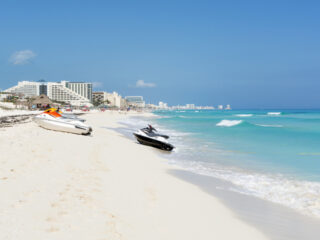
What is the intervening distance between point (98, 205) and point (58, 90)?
15070 centimetres

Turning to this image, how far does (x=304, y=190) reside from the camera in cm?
693

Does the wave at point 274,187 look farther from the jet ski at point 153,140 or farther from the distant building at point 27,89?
the distant building at point 27,89

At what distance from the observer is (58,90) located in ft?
469

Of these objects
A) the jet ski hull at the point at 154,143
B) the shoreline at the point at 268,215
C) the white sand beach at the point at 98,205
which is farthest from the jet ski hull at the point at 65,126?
the shoreline at the point at 268,215

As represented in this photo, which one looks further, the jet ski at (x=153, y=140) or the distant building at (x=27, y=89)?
the distant building at (x=27, y=89)

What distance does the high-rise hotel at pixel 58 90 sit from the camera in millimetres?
136975

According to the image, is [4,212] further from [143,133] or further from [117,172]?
[143,133]

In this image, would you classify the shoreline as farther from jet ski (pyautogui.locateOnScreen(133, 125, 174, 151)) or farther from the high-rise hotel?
the high-rise hotel

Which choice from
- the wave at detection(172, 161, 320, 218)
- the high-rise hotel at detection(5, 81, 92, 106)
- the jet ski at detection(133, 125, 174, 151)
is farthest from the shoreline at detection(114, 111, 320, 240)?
the high-rise hotel at detection(5, 81, 92, 106)

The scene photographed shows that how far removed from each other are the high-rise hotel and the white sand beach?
118117 millimetres

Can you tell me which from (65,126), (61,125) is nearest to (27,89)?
(61,125)

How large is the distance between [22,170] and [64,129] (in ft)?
31.9

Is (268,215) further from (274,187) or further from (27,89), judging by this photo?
(27,89)

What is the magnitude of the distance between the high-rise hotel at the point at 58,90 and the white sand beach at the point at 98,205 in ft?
388
